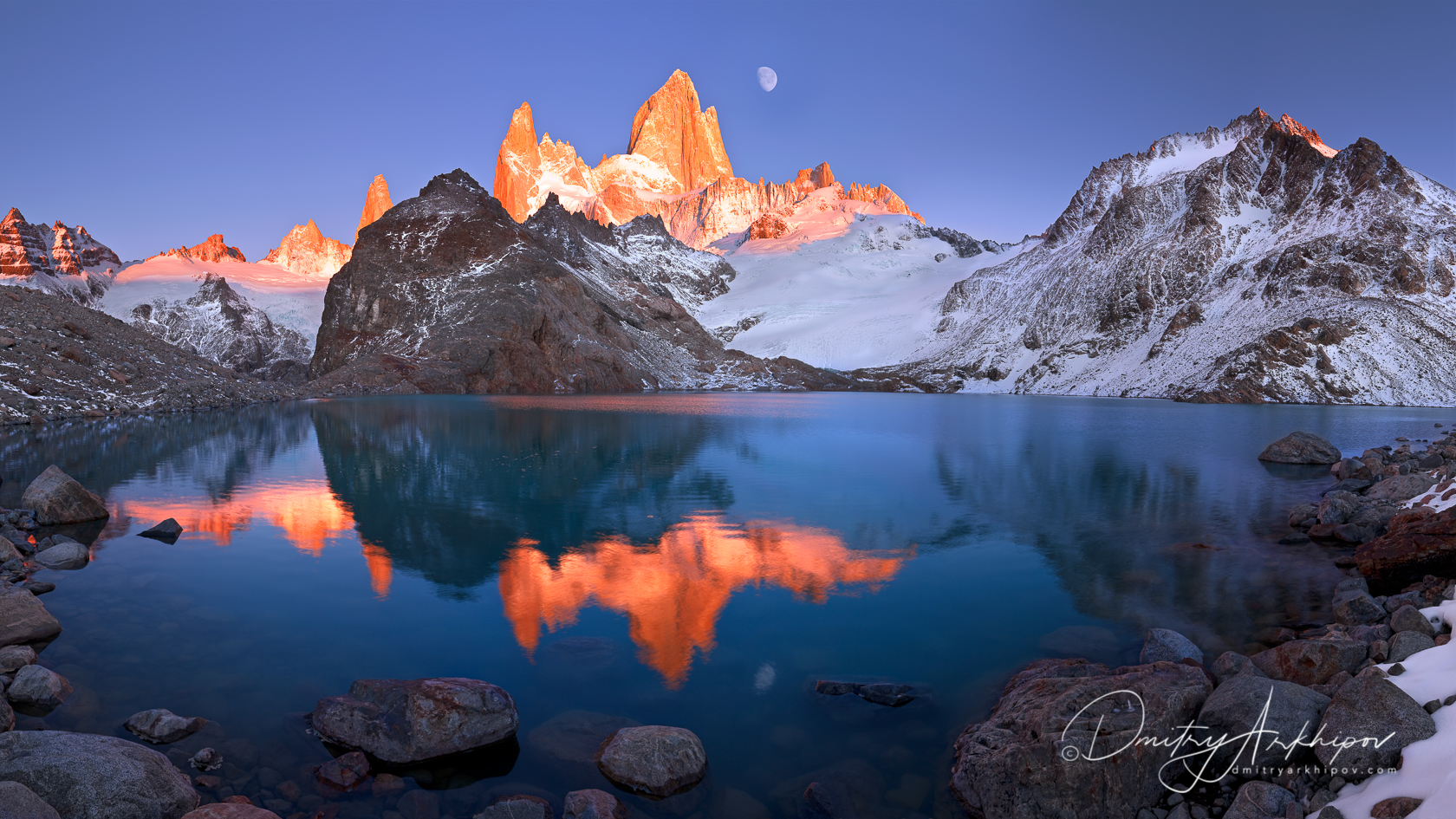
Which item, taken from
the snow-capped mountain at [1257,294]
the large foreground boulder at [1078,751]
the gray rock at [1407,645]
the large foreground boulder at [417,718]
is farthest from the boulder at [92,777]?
the snow-capped mountain at [1257,294]

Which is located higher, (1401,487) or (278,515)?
(1401,487)

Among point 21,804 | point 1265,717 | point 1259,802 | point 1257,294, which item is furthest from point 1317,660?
point 1257,294

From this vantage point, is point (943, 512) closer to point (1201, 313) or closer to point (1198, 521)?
point (1198, 521)

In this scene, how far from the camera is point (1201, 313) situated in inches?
5674

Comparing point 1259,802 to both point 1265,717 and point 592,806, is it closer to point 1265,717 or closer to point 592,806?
point 1265,717

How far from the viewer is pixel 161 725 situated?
9.21 meters

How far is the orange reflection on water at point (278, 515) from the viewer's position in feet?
65.0

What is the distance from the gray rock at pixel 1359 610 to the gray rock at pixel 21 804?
18.2 m

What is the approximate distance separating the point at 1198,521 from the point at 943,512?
8.11 metres

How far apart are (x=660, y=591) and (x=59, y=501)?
18.5 metres

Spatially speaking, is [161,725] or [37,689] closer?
[161,725]

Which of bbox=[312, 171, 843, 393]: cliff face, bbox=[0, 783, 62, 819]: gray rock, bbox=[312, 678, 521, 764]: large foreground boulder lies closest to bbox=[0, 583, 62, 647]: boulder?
bbox=[312, 678, 521, 764]: large foreground boulder

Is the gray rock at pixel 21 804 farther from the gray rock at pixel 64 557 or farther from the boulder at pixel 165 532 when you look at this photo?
the boulder at pixel 165 532

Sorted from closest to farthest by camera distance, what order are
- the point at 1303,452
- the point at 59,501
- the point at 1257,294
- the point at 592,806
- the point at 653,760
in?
the point at 592,806
the point at 653,760
the point at 59,501
the point at 1303,452
the point at 1257,294
